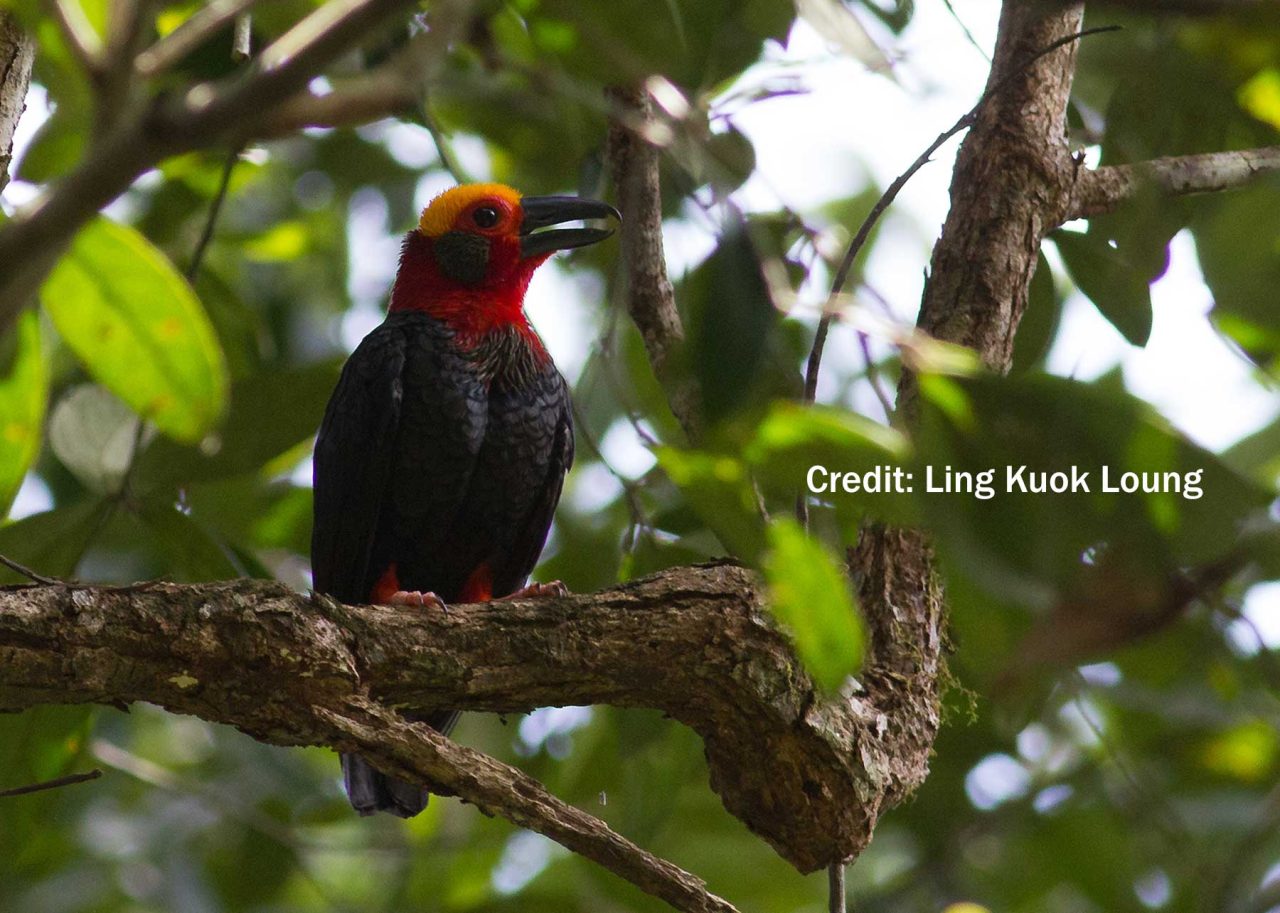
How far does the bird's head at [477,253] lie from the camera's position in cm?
477

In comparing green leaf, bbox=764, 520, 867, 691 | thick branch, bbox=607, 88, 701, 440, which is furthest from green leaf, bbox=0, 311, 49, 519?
thick branch, bbox=607, 88, 701, 440

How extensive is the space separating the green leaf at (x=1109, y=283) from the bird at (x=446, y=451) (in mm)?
1472

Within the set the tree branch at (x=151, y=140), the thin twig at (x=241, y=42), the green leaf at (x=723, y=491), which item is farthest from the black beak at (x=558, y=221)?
the tree branch at (x=151, y=140)

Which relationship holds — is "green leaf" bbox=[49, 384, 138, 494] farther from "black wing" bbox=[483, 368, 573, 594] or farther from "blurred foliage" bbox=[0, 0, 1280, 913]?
"black wing" bbox=[483, 368, 573, 594]

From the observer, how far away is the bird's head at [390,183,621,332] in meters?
4.77

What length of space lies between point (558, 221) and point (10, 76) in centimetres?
213

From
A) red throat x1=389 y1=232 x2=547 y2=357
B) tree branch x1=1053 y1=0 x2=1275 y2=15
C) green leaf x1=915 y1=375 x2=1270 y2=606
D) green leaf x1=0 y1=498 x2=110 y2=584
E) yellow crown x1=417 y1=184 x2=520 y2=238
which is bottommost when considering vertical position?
green leaf x1=915 y1=375 x2=1270 y2=606

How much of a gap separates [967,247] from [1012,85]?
45cm

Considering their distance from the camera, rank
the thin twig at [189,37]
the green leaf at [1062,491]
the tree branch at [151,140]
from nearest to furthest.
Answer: the tree branch at [151,140], the thin twig at [189,37], the green leaf at [1062,491]

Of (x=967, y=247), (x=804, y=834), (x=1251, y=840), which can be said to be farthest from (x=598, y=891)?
(x=1251, y=840)

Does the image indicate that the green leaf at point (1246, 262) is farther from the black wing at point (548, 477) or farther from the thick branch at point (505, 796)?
the black wing at point (548, 477)

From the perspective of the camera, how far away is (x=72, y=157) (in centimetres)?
357

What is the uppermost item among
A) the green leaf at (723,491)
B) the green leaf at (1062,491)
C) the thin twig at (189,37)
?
the thin twig at (189,37)

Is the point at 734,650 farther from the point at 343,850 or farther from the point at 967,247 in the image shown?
the point at 343,850
